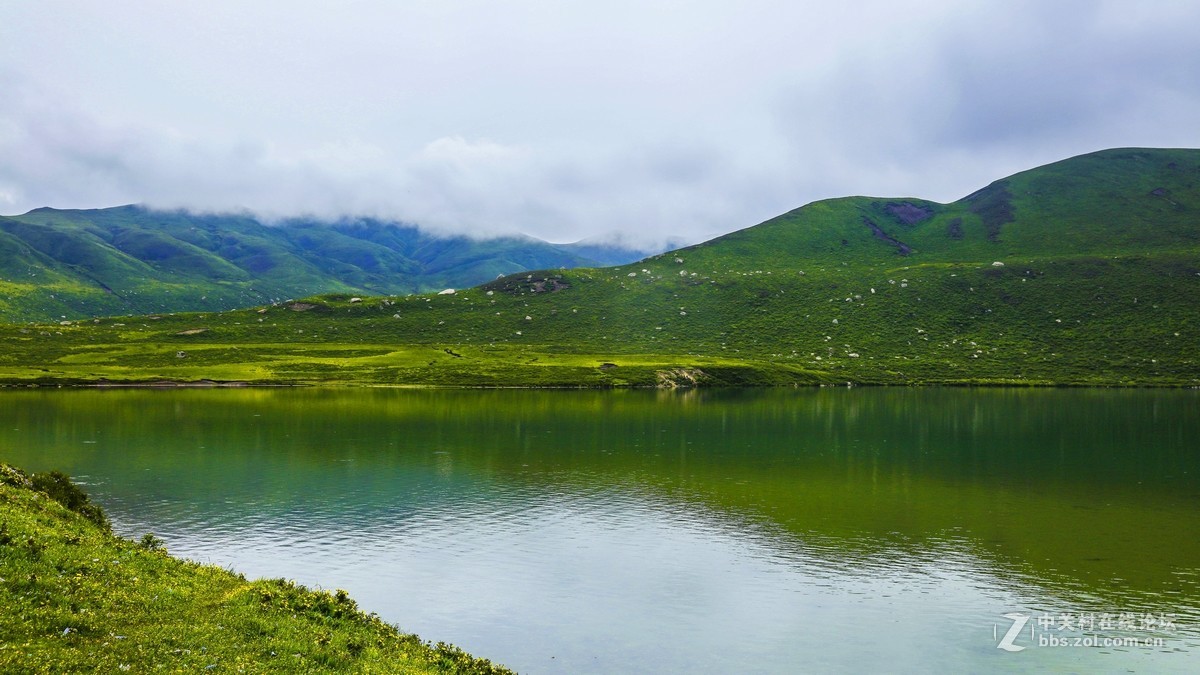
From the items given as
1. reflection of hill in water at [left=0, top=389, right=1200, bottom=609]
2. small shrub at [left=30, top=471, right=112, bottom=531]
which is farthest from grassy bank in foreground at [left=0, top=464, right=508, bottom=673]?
reflection of hill in water at [left=0, top=389, right=1200, bottom=609]

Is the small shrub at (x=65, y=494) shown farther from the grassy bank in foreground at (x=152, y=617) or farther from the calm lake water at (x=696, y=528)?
the calm lake water at (x=696, y=528)

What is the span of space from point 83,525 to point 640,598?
77.1ft

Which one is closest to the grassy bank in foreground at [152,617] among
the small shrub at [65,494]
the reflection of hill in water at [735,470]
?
the small shrub at [65,494]

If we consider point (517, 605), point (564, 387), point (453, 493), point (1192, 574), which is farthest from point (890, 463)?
point (564, 387)

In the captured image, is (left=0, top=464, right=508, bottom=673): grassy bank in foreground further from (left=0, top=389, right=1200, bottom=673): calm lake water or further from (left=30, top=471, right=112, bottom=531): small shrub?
(left=0, top=389, right=1200, bottom=673): calm lake water

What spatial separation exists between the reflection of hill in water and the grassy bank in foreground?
65.4ft

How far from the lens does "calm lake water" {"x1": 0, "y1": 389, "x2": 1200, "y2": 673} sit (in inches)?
1216

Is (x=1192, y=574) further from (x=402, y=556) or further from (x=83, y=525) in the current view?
(x=83, y=525)

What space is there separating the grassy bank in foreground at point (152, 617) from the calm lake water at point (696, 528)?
6578mm

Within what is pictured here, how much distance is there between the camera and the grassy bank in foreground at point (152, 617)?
18.0 m

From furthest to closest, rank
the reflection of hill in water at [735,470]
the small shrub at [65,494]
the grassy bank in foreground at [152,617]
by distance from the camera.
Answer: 1. the reflection of hill in water at [735,470]
2. the small shrub at [65,494]
3. the grassy bank in foreground at [152,617]

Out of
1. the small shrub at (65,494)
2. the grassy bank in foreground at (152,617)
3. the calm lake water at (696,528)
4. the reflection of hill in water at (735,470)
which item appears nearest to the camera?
the grassy bank in foreground at (152,617)

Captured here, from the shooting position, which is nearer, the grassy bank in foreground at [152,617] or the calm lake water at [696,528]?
the grassy bank in foreground at [152,617]

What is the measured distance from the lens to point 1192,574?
37.8 metres
